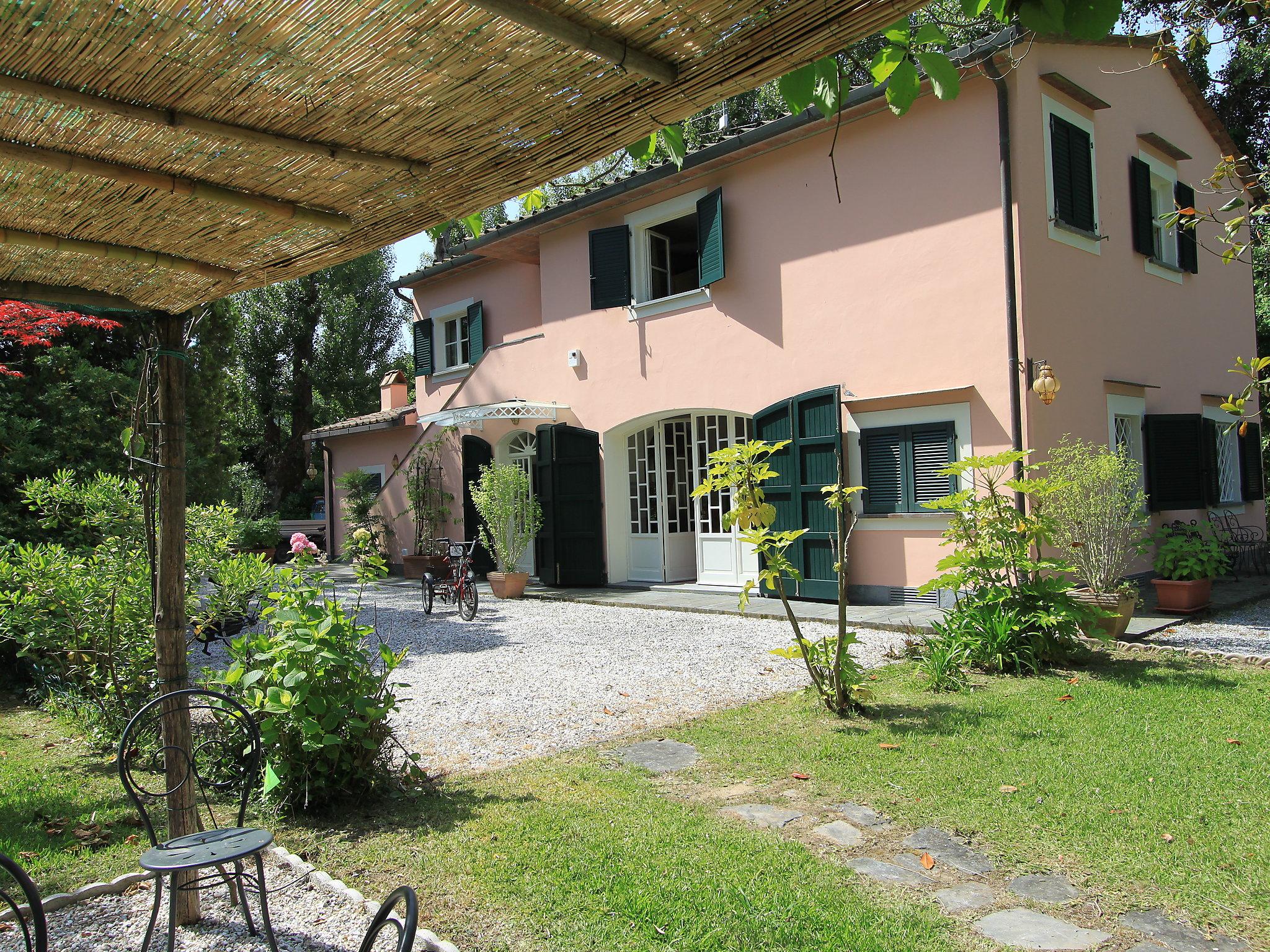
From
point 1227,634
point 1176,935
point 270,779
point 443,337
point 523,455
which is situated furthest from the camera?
point 443,337

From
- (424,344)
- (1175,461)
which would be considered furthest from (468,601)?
(1175,461)

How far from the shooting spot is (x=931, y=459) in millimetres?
8922

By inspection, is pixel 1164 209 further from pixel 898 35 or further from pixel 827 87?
pixel 827 87

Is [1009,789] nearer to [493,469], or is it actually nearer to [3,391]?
[3,391]

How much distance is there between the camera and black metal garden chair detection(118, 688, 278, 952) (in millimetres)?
2389

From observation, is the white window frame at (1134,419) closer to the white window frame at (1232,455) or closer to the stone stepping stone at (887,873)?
the white window frame at (1232,455)

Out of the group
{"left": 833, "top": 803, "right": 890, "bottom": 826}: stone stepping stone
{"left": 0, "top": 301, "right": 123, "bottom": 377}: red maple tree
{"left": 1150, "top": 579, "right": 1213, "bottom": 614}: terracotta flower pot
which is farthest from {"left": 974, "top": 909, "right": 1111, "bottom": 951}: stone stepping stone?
{"left": 0, "top": 301, "right": 123, "bottom": 377}: red maple tree

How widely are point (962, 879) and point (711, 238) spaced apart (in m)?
8.92

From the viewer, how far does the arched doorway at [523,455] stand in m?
14.0

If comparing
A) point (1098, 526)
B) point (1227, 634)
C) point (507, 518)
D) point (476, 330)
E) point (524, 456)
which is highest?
point (476, 330)

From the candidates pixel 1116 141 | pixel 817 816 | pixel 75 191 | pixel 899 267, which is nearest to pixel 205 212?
pixel 75 191

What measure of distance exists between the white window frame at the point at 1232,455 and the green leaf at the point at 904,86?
36.6 ft

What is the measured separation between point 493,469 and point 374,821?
8685mm

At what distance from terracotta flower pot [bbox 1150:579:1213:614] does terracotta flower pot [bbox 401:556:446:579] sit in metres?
9.78
